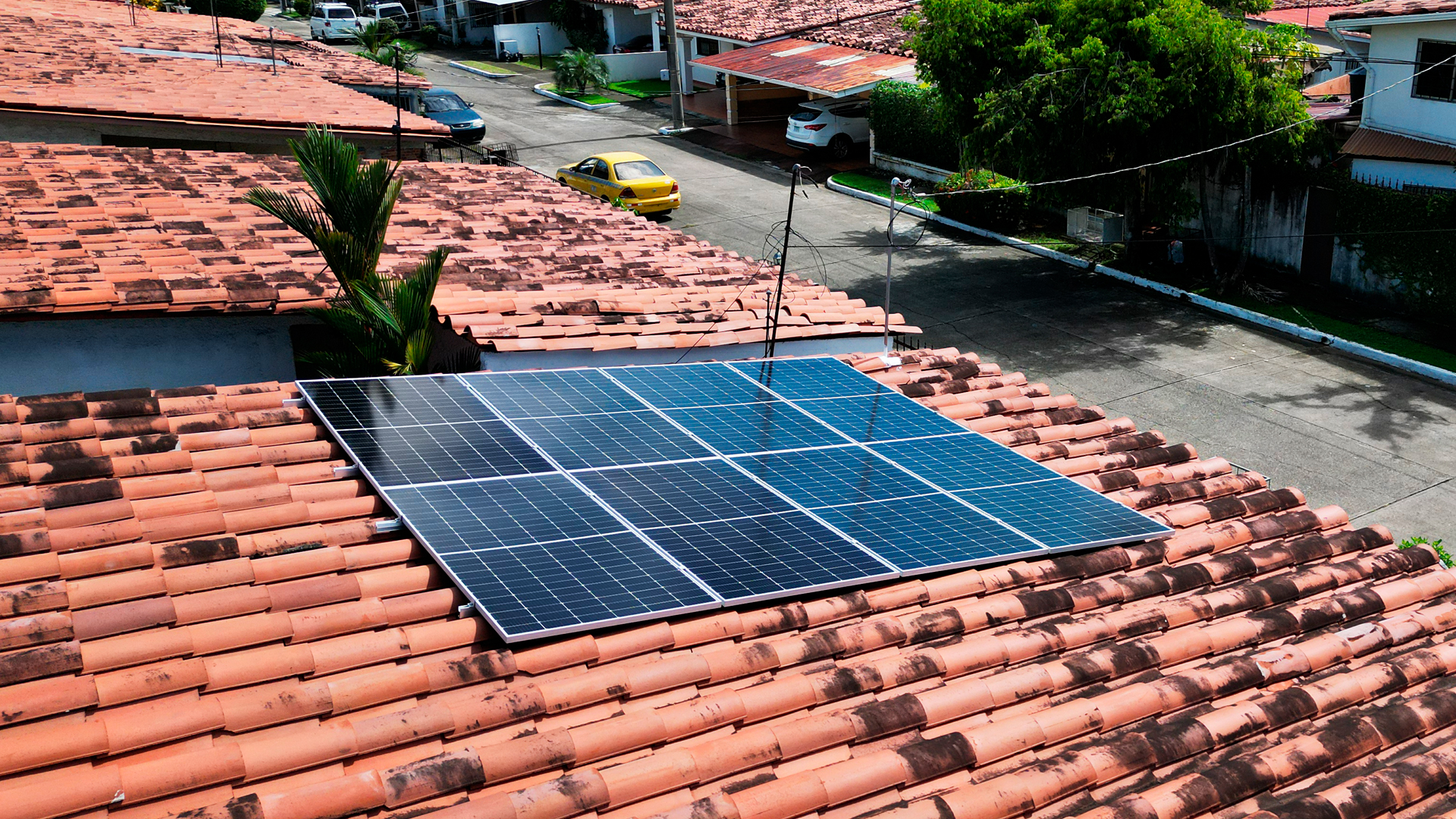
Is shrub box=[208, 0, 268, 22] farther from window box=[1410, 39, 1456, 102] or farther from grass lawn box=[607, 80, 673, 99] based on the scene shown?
window box=[1410, 39, 1456, 102]

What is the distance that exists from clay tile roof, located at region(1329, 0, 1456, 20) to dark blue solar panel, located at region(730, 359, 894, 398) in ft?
66.7

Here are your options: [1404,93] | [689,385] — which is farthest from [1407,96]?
[689,385]

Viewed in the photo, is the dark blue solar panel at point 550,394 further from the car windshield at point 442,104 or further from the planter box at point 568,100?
the planter box at point 568,100

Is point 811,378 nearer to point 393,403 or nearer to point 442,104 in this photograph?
point 393,403

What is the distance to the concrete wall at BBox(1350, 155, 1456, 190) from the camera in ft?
83.4

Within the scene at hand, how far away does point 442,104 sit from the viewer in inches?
1735

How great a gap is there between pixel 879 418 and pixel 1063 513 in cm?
202

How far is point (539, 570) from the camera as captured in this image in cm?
727

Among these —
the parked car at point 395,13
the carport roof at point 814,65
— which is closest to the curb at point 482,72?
the parked car at point 395,13

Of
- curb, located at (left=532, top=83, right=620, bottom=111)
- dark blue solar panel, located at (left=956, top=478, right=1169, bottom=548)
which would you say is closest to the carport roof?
curb, located at (left=532, top=83, right=620, bottom=111)

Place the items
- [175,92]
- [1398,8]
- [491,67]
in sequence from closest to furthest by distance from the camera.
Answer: [175,92], [1398,8], [491,67]

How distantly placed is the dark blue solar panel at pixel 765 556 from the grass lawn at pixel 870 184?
29552 mm

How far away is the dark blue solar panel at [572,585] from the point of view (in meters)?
6.89

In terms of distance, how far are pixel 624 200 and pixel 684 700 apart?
2916cm
